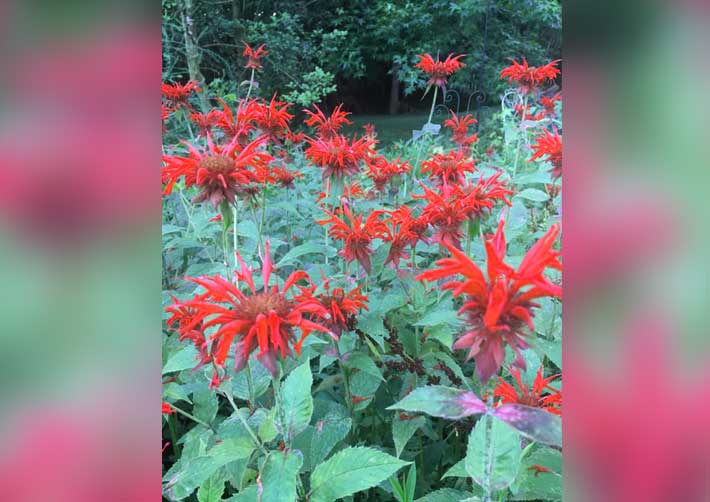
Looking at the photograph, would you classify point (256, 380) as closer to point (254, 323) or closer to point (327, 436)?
point (327, 436)

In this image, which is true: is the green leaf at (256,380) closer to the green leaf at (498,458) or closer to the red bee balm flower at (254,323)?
the red bee balm flower at (254,323)

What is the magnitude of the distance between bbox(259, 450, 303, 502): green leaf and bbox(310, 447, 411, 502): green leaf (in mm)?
34

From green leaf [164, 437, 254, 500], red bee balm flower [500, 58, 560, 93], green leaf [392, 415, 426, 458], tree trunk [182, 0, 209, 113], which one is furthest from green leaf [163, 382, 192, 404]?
tree trunk [182, 0, 209, 113]

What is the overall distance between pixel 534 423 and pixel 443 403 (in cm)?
8

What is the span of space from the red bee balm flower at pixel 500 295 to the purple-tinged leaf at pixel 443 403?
0.06 feet

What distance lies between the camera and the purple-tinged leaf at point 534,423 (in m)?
0.25

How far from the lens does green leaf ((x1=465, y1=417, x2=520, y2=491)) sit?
15.1 inches

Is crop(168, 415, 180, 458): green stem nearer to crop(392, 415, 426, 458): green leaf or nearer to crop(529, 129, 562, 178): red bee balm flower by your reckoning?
crop(392, 415, 426, 458): green leaf

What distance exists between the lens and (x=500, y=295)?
0.29 metres

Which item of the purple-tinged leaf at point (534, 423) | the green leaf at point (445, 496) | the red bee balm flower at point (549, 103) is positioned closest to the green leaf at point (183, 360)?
the green leaf at point (445, 496)

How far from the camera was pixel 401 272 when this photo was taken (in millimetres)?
843
